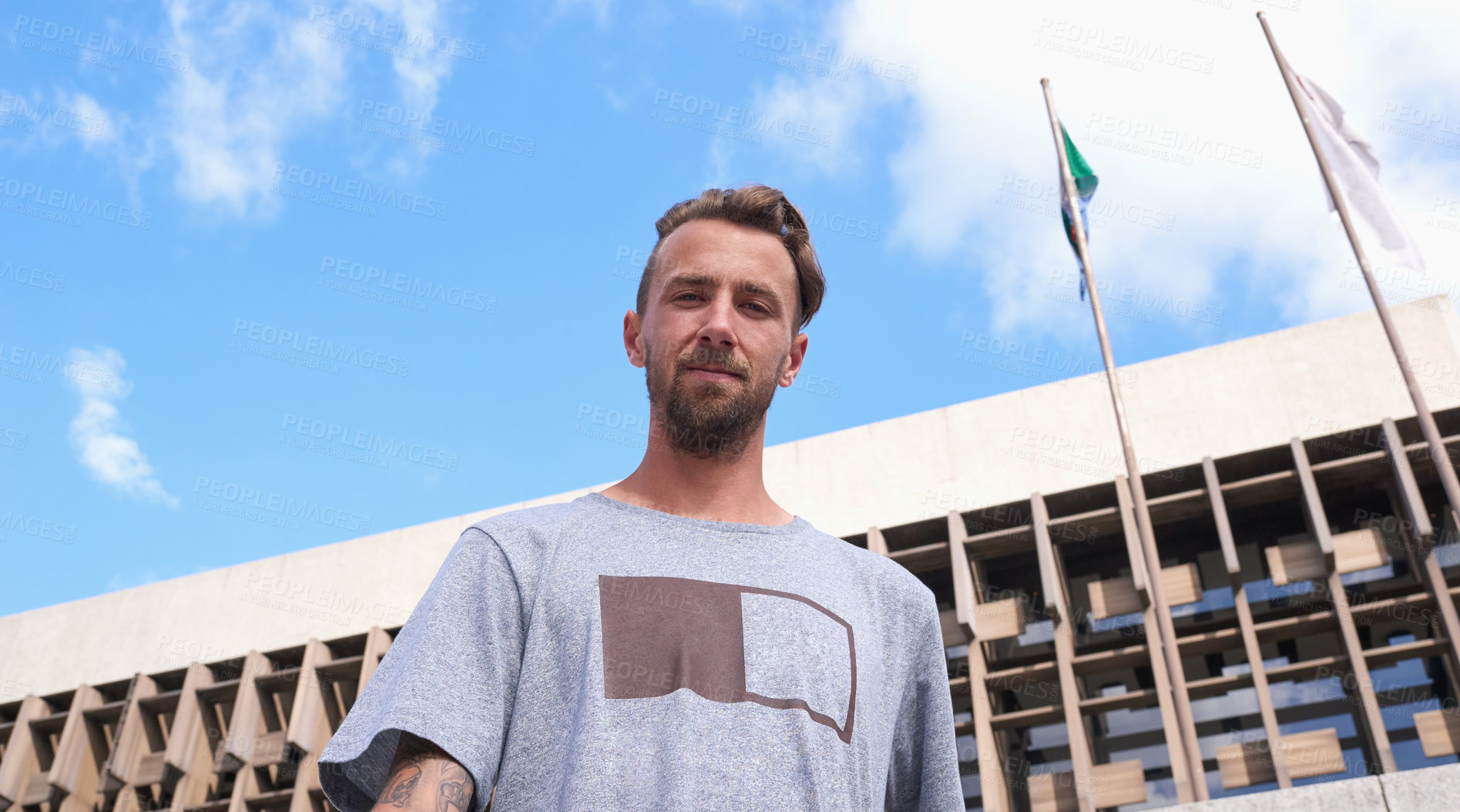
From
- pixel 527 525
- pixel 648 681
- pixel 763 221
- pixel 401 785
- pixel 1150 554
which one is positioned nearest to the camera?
pixel 401 785

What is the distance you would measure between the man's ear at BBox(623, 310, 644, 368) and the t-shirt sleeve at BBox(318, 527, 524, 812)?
45 cm

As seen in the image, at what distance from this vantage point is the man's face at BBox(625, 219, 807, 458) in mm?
1439

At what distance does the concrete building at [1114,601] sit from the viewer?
28.0 feet

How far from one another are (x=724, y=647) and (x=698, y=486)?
1.02 ft

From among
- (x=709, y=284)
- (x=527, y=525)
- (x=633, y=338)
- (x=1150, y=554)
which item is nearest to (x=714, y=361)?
(x=709, y=284)

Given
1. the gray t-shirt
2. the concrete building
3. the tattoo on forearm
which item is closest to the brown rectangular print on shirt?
the gray t-shirt

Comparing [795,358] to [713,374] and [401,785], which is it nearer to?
[713,374]

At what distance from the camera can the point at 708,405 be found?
1.43 meters

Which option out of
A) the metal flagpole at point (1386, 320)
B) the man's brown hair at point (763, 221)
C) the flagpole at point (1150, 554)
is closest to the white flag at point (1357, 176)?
the metal flagpole at point (1386, 320)

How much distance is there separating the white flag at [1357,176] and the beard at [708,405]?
988 cm

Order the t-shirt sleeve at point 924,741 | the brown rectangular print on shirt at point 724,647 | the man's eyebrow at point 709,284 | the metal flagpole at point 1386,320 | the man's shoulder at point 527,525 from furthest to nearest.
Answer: the metal flagpole at point 1386,320 → the man's eyebrow at point 709,284 → the t-shirt sleeve at point 924,741 → the man's shoulder at point 527,525 → the brown rectangular print on shirt at point 724,647

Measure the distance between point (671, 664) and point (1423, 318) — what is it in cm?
1100

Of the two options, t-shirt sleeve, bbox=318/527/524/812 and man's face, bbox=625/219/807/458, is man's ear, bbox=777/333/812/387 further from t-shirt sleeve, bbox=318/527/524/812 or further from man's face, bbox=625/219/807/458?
t-shirt sleeve, bbox=318/527/524/812

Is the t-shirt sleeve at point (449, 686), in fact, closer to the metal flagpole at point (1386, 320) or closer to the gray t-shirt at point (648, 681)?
the gray t-shirt at point (648, 681)
